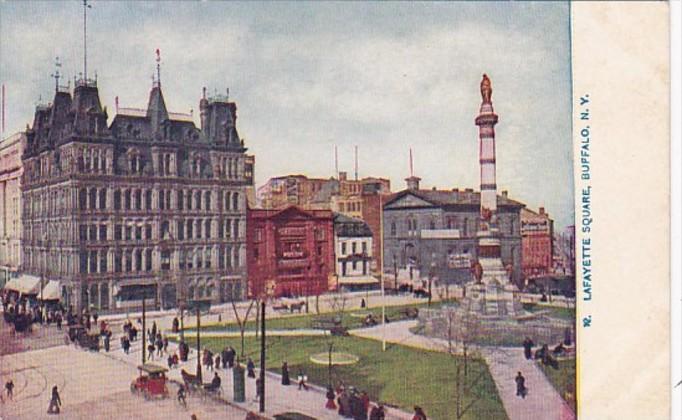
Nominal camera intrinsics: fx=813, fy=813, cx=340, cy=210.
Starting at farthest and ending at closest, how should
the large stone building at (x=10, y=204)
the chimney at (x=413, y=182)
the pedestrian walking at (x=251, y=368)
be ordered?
the chimney at (x=413, y=182), the pedestrian walking at (x=251, y=368), the large stone building at (x=10, y=204)

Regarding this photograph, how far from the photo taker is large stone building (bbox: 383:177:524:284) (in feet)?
10.6

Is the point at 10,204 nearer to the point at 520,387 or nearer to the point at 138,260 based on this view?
the point at 138,260

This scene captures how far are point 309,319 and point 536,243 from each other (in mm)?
962

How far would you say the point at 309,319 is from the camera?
320cm

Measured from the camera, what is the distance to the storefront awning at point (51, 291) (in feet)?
10.0

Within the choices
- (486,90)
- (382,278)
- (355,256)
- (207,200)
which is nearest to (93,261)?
(207,200)

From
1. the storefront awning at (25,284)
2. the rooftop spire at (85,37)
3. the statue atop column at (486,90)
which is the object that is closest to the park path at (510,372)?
the statue atop column at (486,90)

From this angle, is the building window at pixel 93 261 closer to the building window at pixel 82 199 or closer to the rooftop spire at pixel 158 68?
the building window at pixel 82 199

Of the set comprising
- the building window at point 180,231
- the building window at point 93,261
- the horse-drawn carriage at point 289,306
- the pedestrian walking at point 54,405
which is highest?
the building window at point 180,231

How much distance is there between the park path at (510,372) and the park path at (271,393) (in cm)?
29

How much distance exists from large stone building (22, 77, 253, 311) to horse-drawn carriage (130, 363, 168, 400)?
10.2 inches

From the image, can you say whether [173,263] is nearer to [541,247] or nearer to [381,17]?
[381,17]

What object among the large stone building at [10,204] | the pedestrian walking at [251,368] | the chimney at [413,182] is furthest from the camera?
the chimney at [413,182]

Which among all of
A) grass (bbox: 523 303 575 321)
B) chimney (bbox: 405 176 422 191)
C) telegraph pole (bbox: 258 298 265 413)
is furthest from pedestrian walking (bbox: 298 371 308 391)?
grass (bbox: 523 303 575 321)
